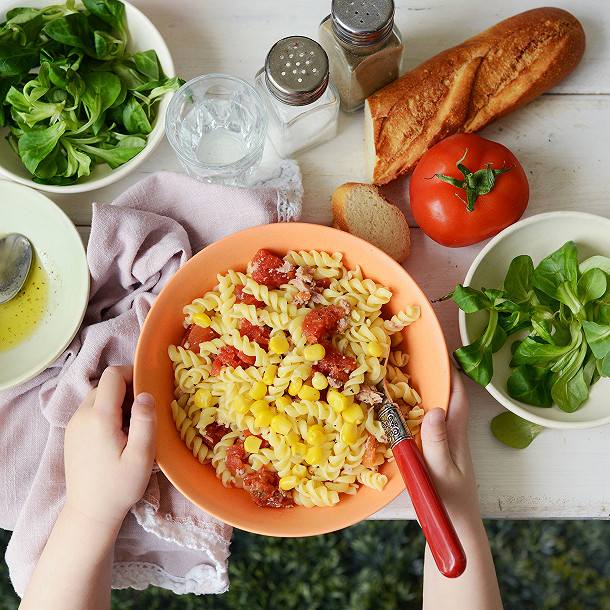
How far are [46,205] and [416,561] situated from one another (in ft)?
7.70

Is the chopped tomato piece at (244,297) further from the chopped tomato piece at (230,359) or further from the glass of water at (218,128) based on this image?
the glass of water at (218,128)

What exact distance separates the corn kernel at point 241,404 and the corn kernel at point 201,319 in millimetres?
251

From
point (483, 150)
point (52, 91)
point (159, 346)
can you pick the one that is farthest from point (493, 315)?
point (52, 91)

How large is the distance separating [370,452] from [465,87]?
49.7 inches

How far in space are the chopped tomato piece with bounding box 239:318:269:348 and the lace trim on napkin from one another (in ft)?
1.36

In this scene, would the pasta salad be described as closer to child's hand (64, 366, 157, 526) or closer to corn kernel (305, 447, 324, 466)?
corn kernel (305, 447, 324, 466)

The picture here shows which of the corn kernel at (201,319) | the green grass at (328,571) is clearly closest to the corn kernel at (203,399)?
the corn kernel at (201,319)

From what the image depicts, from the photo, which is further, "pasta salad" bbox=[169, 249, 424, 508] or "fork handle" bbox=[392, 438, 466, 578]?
"pasta salad" bbox=[169, 249, 424, 508]

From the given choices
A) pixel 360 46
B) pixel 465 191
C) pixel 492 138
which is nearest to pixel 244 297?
pixel 465 191

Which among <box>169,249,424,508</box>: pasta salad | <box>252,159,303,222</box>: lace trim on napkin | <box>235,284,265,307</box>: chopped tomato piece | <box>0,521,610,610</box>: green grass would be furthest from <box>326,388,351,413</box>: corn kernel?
<box>0,521,610,610</box>: green grass

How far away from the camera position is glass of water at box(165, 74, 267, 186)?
212 cm

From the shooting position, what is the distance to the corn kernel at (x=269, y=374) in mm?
1854

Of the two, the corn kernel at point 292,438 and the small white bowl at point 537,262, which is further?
the small white bowl at point 537,262

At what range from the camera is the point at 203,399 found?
188cm
